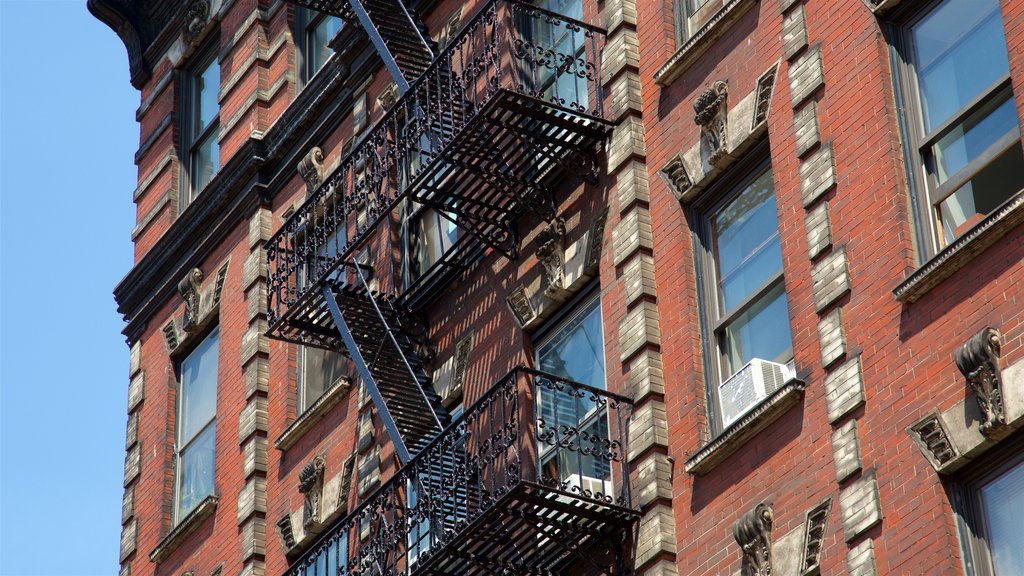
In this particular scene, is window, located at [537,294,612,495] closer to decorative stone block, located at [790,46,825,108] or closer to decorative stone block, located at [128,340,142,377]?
decorative stone block, located at [790,46,825,108]

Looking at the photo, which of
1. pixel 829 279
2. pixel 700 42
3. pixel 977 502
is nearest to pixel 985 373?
pixel 977 502

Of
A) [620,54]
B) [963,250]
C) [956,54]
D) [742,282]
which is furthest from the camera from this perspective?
[620,54]

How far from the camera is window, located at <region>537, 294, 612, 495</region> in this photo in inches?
653

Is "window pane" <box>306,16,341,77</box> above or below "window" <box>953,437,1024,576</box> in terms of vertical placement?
above

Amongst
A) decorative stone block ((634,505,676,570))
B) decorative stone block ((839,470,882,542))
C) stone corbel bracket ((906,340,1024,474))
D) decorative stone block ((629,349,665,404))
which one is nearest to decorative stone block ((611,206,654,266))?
decorative stone block ((629,349,665,404))

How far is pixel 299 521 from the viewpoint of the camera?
68.5ft

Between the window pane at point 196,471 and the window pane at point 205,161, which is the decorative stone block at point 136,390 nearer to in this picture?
the window pane at point 196,471

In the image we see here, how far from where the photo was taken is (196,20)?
1056 inches

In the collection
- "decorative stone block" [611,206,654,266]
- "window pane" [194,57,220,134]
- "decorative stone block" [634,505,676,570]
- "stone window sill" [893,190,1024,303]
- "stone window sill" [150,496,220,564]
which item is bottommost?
"decorative stone block" [634,505,676,570]

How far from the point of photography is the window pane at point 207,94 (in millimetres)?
26438

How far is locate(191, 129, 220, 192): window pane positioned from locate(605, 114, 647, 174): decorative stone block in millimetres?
9113

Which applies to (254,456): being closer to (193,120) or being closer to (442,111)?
(442,111)

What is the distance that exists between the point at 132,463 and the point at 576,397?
31.1 ft

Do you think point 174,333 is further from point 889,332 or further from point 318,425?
point 889,332
